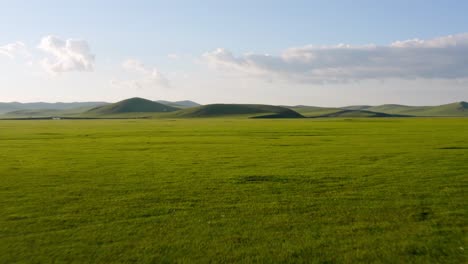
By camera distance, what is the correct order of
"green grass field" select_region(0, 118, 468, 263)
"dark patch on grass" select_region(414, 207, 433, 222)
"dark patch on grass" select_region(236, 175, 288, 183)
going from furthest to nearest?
"dark patch on grass" select_region(236, 175, 288, 183) → "dark patch on grass" select_region(414, 207, 433, 222) → "green grass field" select_region(0, 118, 468, 263)

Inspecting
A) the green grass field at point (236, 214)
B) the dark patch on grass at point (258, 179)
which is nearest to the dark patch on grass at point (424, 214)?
the green grass field at point (236, 214)

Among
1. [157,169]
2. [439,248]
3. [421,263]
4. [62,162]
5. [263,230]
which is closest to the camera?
→ [421,263]

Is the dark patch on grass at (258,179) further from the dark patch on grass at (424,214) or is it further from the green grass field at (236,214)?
the dark patch on grass at (424,214)

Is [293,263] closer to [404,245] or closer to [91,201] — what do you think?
[404,245]

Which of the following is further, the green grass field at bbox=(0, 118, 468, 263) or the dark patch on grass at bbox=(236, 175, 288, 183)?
the dark patch on grass at bbox=(236, 175, 288, 183)

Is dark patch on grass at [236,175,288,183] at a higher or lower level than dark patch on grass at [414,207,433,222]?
higher

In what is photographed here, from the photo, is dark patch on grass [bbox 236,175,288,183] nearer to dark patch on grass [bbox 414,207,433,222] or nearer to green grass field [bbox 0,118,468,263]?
green grass field [bbox 0,118,468,263]

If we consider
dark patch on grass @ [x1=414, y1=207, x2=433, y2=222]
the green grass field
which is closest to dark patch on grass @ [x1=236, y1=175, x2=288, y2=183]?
the green grass field

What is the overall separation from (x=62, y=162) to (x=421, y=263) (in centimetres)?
2458

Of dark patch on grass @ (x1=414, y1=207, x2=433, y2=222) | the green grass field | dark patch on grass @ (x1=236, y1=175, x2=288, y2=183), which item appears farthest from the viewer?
dark patch on grass @ (x1=236, y1=175, x2=288, y2=183)

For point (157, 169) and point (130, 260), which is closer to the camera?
point (130, 260)

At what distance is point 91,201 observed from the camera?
1588cm

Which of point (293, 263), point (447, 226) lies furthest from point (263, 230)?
point (447, 226)

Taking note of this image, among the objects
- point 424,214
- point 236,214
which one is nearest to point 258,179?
point 236,214
